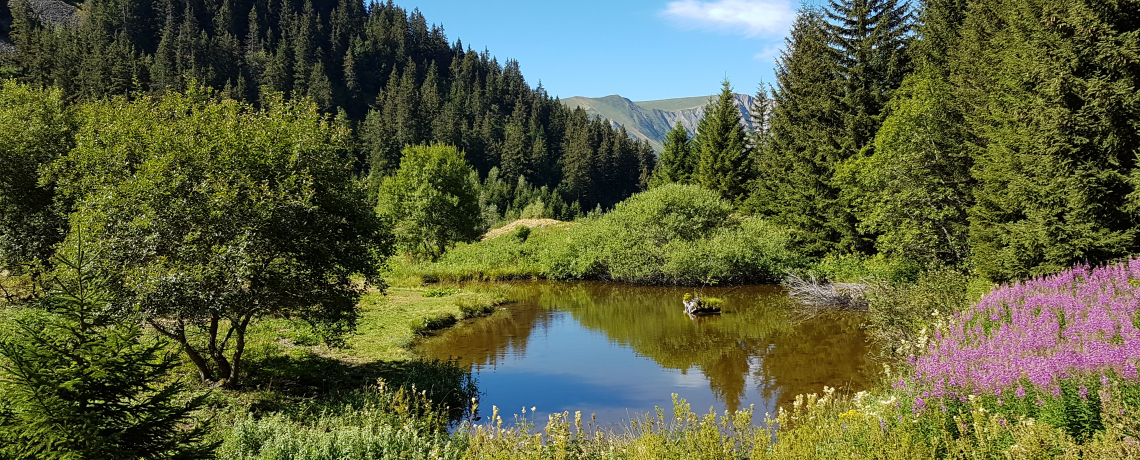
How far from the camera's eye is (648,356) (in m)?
17.4

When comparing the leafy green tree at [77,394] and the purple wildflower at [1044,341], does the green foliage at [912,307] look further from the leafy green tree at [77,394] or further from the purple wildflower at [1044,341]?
the leafy green tree at [77,394]

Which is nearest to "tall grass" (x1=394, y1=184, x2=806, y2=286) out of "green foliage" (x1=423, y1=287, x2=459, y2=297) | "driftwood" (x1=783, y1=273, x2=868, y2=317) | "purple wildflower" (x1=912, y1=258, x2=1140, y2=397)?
"green foliage" (x1=423, y1=287, x2=459, y2=297)

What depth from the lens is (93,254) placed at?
27.9 ft

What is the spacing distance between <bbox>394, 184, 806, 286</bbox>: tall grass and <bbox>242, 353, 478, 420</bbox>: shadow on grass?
18287 mm

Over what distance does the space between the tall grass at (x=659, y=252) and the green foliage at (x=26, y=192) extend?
53.7 feet

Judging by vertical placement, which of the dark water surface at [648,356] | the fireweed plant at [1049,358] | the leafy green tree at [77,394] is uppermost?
the leafy green tree at [77,394]

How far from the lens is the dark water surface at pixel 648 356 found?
13297mm

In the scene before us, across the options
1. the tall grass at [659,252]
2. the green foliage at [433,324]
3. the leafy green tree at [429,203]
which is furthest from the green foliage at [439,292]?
the leafy green tree at [429,203]

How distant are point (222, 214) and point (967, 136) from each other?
2340cm

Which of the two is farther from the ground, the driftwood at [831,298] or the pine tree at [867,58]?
the pine tree at [867,58]

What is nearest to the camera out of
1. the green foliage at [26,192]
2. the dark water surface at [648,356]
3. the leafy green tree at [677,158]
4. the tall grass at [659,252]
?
the dark water surface at [648,356]

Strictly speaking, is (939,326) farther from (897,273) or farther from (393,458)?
(897,273)

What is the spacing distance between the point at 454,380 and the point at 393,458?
18.8ft

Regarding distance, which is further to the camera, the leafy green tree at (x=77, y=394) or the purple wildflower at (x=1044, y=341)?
the purple wildflower at (x=1044, y=341)
